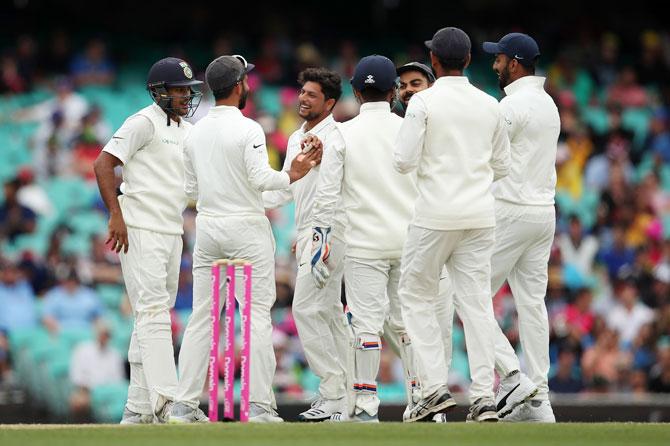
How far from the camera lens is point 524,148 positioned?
32.1 feet

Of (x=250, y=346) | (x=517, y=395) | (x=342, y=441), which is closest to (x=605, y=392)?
(x=517, y=395)

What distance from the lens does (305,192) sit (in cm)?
988

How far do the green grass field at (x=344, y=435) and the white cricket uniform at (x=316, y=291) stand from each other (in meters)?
1.03

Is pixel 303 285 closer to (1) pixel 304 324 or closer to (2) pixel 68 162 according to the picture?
(1) pixel 304 324

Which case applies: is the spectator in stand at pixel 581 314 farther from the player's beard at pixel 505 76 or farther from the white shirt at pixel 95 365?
the player's beard at pixel 505 76

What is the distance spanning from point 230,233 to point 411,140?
138 cm

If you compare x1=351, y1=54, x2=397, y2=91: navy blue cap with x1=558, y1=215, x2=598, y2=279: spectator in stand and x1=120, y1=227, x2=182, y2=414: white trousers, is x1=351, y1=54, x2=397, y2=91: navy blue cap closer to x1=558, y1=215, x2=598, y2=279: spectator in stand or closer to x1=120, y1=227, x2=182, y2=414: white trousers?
x1=120, y1=227, x2=182, y2=414: white trousers

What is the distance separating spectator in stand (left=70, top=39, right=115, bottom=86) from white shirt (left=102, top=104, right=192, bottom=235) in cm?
946

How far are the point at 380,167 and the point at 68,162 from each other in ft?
28.0

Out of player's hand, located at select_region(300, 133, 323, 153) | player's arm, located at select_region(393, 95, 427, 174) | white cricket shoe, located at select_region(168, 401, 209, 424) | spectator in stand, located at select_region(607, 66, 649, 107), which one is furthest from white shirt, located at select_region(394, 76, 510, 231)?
spectator in stand, located at select_region(607, 66, 649, 107)

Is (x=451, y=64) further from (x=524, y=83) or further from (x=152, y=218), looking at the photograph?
(x=152, y=218)

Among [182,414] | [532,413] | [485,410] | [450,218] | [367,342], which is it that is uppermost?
[450,218]

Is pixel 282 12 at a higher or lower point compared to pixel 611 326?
higher

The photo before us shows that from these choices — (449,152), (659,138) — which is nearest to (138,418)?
(449,152)
